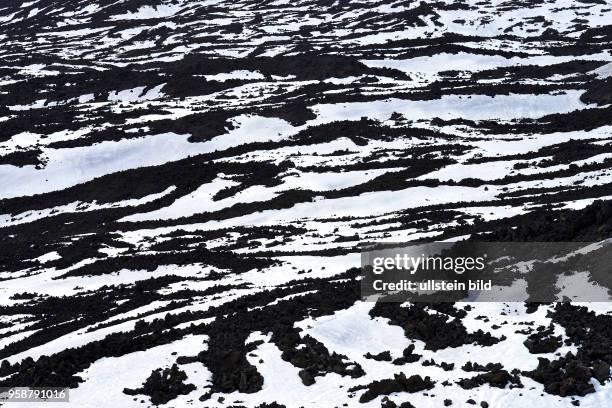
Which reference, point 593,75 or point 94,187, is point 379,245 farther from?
point 593,75

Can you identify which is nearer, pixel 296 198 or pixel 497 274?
pixel 497 274

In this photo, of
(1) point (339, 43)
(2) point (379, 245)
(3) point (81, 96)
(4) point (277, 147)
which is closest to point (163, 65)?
(3) point (81, 96)

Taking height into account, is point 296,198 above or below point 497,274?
below

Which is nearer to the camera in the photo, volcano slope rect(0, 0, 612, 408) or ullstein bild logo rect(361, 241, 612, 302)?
volcano slope rect(0, 0, 612, 408)

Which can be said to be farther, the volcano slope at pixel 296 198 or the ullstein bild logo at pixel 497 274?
the ullstein bild logo at pixel 497 274
